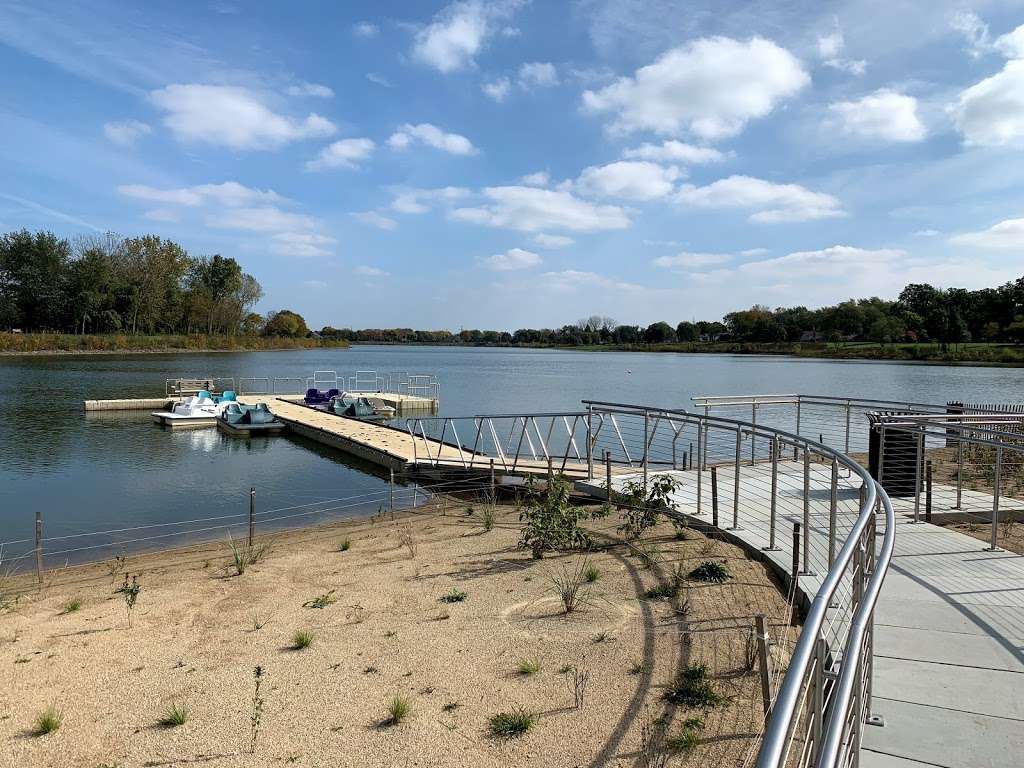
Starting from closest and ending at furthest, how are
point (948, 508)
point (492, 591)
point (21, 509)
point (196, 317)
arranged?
point (492, 591), point (948, 508), point (21, 509), point (196, 317)

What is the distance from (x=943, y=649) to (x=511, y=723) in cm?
265

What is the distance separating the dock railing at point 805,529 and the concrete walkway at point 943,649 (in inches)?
7.8

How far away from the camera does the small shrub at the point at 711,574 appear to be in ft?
21.5

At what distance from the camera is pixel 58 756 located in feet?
14.3

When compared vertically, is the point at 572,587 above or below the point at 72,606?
above

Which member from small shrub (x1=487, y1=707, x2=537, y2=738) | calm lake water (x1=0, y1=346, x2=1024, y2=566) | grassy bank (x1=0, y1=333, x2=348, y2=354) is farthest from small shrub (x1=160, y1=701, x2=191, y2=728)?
grassy bank (x1=0, y1=333, x2=348, y2=354)

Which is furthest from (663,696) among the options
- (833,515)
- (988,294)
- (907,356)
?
(988,294)

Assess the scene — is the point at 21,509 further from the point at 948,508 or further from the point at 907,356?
the point at 907,356

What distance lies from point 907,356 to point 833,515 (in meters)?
98.8

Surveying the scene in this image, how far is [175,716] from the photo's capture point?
4.64 metres

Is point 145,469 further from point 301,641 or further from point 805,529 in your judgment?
point 805,529

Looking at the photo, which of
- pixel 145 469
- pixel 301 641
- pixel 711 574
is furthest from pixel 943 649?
pixel 145 469

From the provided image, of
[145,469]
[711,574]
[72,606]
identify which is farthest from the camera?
[145,469]

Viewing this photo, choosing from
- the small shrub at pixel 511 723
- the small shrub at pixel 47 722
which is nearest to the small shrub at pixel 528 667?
the small shrub at pixel 511 723
